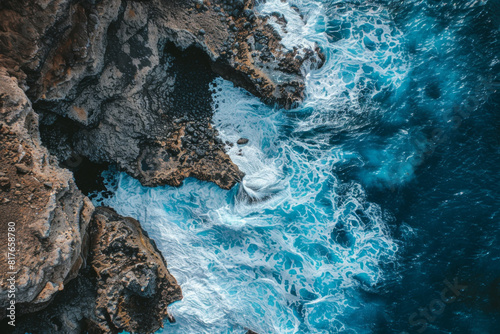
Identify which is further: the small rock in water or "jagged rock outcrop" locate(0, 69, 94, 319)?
the small rock in water

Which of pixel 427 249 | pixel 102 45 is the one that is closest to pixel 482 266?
pixel 427 249

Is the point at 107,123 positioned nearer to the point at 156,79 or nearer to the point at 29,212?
the point at 156,79

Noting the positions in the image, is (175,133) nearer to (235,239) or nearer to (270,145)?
(270,145)

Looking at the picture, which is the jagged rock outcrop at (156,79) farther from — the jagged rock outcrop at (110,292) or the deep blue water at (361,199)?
the jagged rock outcrop at (110,292)

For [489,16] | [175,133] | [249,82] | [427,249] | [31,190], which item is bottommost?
[31,190]

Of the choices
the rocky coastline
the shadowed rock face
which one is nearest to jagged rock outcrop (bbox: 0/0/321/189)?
the rocky coastline

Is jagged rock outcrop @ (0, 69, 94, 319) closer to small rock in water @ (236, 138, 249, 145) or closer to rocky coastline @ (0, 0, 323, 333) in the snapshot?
rocky coastline @ (0, 0, 323, 333)

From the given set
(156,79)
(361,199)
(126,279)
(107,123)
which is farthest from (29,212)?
(361,199)
